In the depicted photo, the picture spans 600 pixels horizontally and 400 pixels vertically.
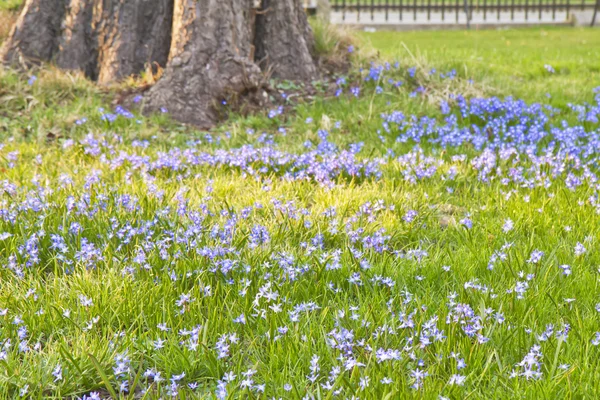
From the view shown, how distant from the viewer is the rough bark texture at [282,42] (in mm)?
7629

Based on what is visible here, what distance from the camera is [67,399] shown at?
8.13 feet

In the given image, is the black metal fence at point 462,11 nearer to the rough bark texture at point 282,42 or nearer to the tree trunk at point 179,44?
the rough bark texture at point 282,42

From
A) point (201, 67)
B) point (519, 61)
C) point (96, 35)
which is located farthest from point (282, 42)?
point (519, 61)

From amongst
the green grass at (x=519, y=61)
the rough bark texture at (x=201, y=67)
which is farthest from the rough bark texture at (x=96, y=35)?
the green grass at (x=519, y=61)

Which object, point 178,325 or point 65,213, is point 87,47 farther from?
point 178,325

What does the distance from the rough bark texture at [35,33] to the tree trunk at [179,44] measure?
0.03 feet

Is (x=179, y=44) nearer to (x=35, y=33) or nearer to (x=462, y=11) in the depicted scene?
(x=35, y=33)

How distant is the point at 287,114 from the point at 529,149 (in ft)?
9.04

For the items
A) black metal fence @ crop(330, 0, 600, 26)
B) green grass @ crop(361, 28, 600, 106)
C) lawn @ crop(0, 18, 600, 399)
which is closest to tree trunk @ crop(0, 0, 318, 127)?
lawn @ crop(0, 18, 600, 399)

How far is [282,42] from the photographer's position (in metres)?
7.66

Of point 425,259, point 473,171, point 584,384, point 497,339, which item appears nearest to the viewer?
point 584,384

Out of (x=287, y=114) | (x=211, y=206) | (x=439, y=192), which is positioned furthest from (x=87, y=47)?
(x=439, y=192)

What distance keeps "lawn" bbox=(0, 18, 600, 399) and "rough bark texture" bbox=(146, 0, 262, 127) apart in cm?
30

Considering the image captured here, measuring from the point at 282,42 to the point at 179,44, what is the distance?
1.35m
